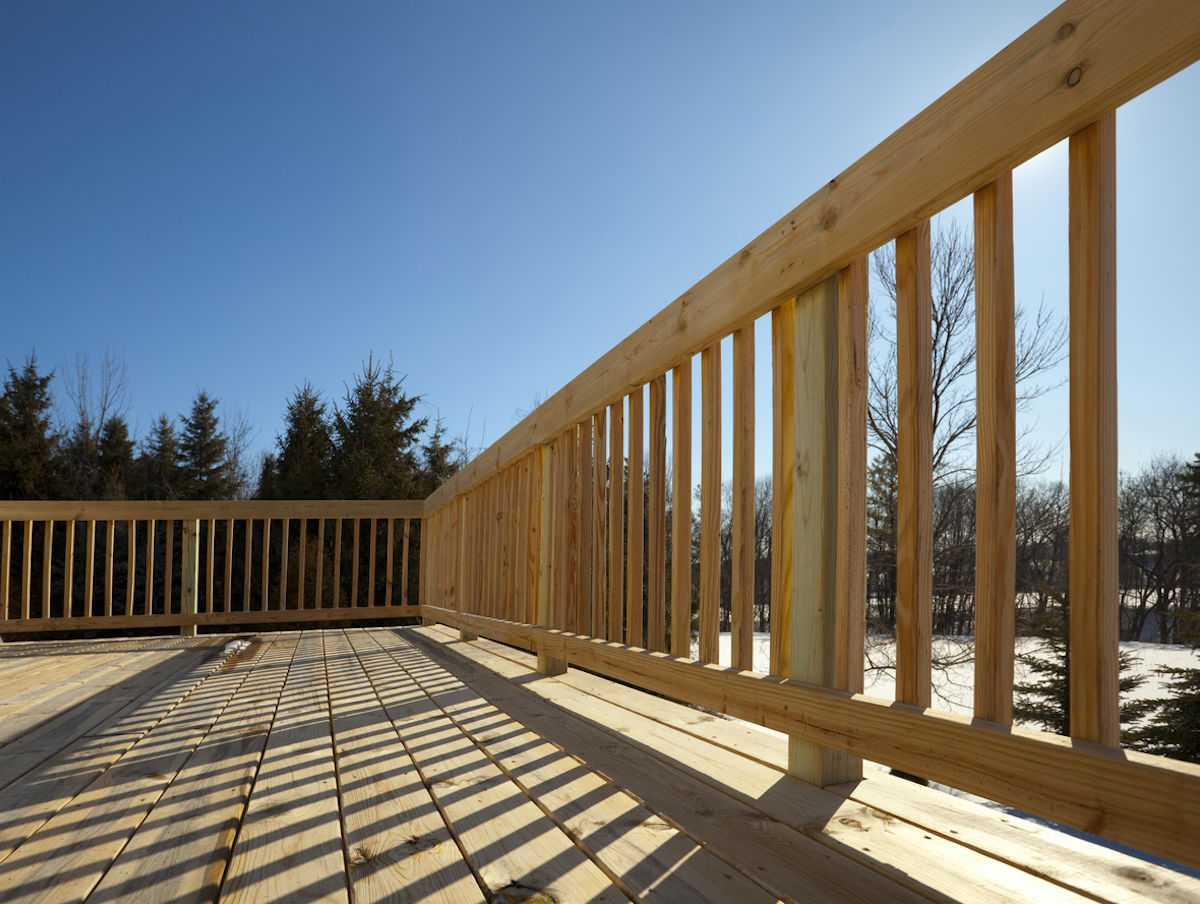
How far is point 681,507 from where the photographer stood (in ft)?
5.67

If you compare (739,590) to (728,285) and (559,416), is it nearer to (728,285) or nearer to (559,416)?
(728,285)

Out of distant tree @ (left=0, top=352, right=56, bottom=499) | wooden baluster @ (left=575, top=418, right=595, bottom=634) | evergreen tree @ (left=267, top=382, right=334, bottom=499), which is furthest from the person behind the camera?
distant tree @ (left=0, top=352, right=56, bottom=499)

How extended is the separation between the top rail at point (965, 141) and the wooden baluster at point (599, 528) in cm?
65

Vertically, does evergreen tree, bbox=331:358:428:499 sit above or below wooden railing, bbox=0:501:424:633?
above

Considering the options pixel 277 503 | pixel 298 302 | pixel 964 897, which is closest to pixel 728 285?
pixel 964 897

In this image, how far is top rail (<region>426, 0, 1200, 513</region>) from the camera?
708 millimetres

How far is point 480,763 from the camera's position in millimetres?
1478

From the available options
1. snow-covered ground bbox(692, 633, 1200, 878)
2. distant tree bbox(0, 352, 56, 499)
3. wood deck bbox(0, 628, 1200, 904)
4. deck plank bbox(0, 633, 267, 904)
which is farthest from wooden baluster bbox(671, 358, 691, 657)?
distant tree bbox(0, 352, 56, 499)

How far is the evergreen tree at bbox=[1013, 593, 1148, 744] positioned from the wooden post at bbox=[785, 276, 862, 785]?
3750 millimetres

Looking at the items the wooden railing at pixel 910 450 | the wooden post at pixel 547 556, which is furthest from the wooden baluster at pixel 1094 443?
the wooden post at pixel 547 556

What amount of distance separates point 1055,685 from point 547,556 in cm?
477

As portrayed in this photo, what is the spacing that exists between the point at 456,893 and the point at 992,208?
1.10 m

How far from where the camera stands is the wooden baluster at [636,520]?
1.89m

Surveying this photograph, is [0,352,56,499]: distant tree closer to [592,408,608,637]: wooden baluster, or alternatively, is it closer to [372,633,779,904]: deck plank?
[592,408,608,637]: wooden baluster
